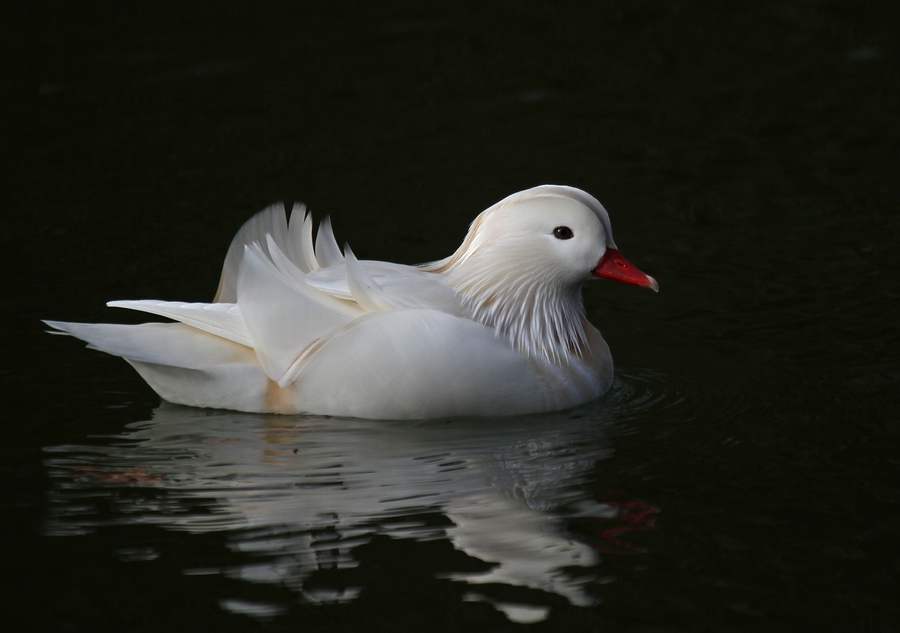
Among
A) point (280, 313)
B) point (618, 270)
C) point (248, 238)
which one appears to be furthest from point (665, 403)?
point (248, 238)

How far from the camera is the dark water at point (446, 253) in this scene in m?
5.11

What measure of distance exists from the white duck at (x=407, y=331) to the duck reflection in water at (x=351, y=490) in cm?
16

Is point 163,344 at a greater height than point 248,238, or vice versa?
point 248,238

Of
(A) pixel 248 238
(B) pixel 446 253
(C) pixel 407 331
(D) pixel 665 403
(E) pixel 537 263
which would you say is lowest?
(D) pixel 665 403

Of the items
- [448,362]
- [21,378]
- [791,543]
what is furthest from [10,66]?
[791,543]

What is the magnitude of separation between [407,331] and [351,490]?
0.88m

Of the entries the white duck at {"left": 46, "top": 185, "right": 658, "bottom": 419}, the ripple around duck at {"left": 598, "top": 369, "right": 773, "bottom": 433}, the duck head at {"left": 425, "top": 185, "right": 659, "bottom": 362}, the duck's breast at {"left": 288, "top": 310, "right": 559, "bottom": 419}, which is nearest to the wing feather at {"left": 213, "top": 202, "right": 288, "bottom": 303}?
the white duck at {"left": 46, "top": 185, "right": 658, "bottom": 419}

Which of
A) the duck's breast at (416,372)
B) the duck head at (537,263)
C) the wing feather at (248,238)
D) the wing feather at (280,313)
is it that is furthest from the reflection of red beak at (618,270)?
the wing feather at (248,238)

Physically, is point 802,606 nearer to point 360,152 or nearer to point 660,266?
point 660,266

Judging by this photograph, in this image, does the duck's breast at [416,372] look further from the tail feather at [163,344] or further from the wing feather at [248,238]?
the wing feather at [248,238]

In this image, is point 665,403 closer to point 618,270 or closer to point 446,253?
point 618,270

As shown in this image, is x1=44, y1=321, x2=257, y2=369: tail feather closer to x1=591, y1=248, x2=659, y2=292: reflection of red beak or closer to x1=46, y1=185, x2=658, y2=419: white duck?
x1=46, y1=185, x2=658, y2=419: white duck

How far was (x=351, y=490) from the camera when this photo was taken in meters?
5.94

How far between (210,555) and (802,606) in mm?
2363
